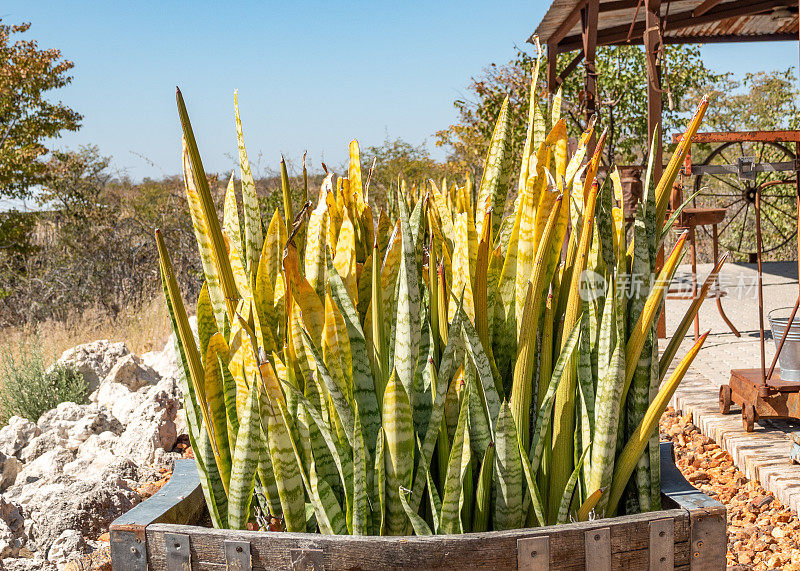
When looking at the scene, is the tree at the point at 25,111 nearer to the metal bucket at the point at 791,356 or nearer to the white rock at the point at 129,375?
the white rock at the point at 129,375

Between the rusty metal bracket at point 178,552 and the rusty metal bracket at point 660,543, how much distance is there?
72cm

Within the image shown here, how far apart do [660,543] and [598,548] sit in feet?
0.35

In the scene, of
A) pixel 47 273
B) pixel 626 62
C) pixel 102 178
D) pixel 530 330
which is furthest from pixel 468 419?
pixel 102 178

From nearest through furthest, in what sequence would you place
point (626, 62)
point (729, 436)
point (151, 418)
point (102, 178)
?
point (729, 436) < point (151, 418) < point (626, 62) < point (102, 178)

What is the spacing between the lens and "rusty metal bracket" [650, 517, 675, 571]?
1027 mm

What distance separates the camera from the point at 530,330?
3.57 feet

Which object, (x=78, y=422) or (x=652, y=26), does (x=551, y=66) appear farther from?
(x=78, y=422)

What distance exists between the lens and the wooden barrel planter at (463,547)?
0.98 m

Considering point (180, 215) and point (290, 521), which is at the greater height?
point (180, 215)

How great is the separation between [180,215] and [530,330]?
814 cm

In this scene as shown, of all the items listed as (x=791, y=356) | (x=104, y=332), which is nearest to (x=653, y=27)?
(x=791, y=356)

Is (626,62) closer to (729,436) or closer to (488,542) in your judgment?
(729,436)

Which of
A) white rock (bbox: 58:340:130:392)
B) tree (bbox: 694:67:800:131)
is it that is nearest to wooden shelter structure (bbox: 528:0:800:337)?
white rock (bbox: 58:340:130:392)

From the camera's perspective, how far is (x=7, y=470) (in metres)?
2.89
